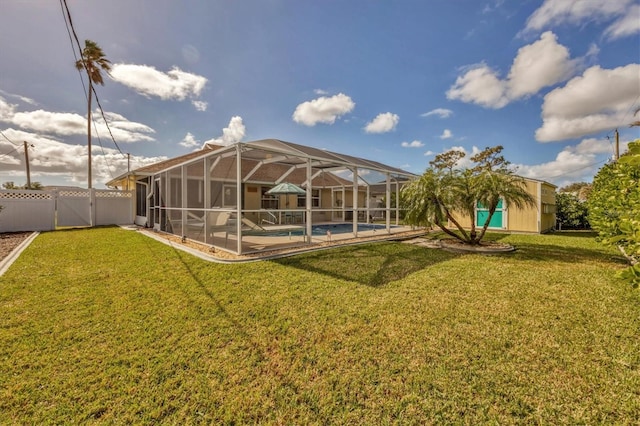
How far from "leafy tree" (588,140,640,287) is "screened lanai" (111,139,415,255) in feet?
20.4

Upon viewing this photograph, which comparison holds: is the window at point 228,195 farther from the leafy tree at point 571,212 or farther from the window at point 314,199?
the leafy tree at point 571,212

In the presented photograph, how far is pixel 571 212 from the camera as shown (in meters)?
14.8

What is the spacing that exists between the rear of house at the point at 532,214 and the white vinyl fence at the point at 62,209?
1932cm

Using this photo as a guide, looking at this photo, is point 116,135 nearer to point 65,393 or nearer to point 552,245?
point 65,393

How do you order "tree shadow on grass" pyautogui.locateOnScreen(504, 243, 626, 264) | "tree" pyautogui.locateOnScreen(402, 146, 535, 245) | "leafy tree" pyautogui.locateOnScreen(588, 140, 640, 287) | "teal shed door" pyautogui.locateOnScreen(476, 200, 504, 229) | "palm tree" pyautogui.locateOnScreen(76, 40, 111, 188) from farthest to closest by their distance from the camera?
"palm tree" pyautogui.locateOnScreen(76, 40, 111, 188) < "teal shed door" pyautogui.locateOnScreen(476, 200, 504, 229) < "tree" pyautogui.locateOnScreen(402, 146, 535, 245) < "tree shadow on grass" pyautogui.locateOnScreen(504, 243, 626, 264) < "leafy tree" pyautogui.locateOnScreen(588, 140, 640, 287)

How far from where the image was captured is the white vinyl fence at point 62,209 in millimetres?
11750

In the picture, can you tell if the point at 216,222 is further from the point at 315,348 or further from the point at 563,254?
the point at 563,254

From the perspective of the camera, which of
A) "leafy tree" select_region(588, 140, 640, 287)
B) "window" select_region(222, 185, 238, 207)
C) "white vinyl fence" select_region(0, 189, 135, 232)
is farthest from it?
"white vinyl fence" select_region(0, 189, 135, 232)

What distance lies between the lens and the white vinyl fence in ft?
38.5

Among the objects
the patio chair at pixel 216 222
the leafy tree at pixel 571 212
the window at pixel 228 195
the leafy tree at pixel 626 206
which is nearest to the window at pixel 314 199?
the window at pixel 228 195

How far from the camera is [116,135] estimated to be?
17844 millimetres

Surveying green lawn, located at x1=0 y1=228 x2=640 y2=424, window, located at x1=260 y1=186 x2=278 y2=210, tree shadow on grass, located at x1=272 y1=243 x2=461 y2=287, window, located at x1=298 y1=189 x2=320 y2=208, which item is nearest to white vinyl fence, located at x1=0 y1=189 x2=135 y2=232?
window, located at x1=260 y1=186 x2=278 y2=210

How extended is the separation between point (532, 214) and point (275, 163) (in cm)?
1280

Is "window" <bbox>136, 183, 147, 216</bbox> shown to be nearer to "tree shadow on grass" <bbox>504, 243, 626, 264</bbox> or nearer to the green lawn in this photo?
the green lawn
